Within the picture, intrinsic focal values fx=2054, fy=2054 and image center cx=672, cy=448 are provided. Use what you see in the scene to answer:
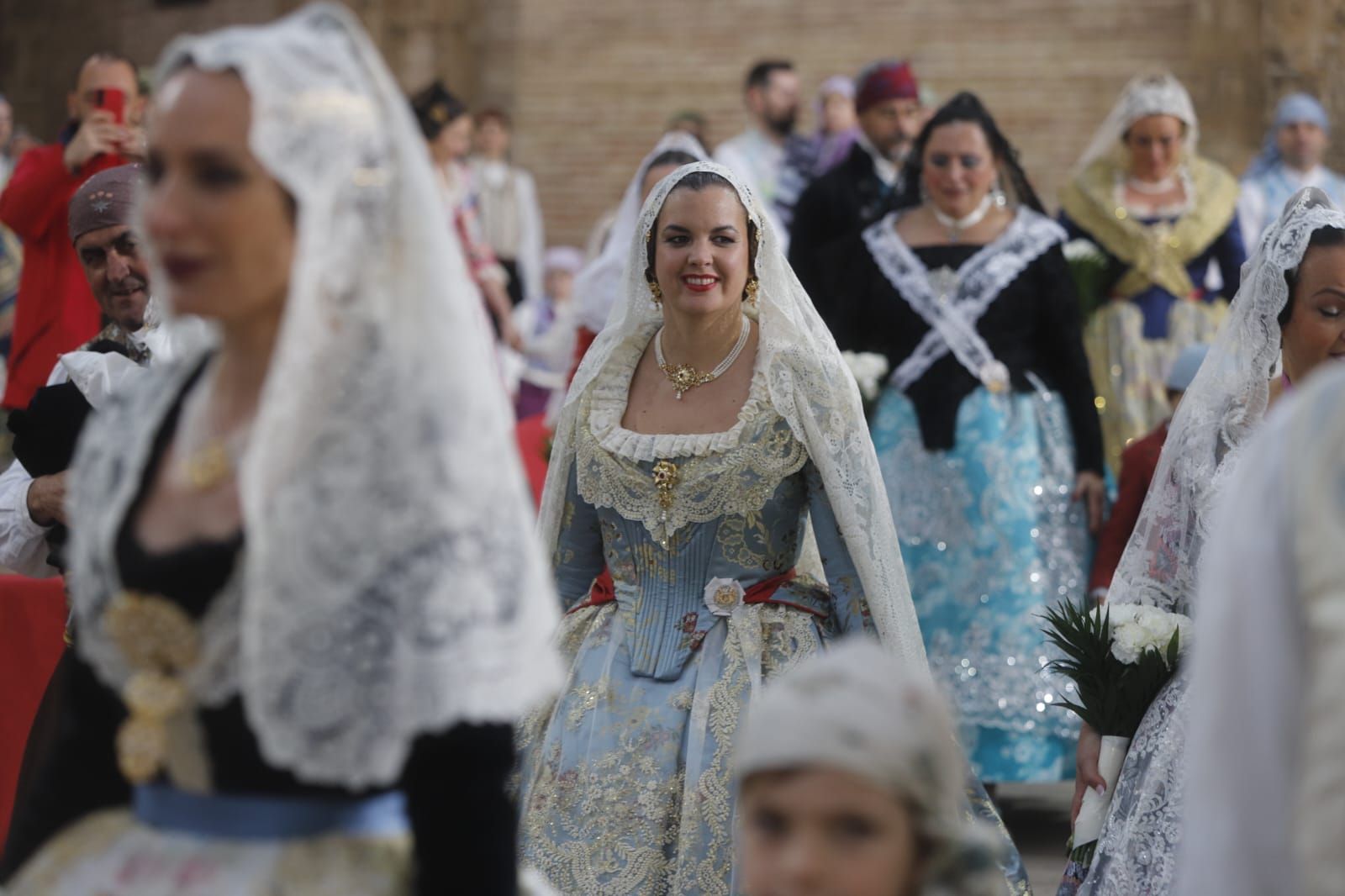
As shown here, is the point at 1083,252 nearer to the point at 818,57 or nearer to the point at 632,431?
the point at 632,431

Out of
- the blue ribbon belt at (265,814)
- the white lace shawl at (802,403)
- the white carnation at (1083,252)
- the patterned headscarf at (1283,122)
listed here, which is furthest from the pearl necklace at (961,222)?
the blue ribbon belt at (265,814)

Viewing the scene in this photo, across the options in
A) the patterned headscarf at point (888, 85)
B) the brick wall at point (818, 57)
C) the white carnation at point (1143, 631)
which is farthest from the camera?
the brick wall at point (818, 57)

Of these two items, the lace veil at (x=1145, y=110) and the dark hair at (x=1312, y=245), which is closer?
the dark hair at (x=1312, y=245)

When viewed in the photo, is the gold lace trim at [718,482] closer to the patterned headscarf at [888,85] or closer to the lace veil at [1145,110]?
the lace veil at [1145,110]

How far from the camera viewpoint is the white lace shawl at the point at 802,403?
15.7 feet

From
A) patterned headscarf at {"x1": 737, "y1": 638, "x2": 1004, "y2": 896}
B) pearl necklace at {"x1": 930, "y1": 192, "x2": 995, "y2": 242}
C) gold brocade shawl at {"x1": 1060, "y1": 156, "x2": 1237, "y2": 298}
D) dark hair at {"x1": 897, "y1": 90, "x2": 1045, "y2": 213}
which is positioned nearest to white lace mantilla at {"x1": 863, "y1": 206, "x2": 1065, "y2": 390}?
pearl necklace at {"x1": 930, "y1": 192, "x2": 995, "y2": 242}

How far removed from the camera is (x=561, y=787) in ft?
15.7

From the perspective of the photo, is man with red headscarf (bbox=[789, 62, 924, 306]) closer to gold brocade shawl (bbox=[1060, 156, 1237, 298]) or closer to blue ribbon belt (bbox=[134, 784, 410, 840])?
gold brocade shawl (bbox=[1060, 156, 1237, 298])

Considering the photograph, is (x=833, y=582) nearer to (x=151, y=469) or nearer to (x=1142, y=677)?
(x=1142, y=677)

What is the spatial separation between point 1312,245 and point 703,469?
1.48 meters

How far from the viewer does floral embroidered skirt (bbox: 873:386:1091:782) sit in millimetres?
7121

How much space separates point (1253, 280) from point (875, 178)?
437 cm

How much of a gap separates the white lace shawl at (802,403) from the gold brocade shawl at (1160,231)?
397 cm

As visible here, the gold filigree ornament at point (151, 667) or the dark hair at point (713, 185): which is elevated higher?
the dark hair at point (713, 185)
